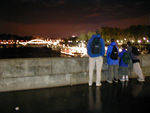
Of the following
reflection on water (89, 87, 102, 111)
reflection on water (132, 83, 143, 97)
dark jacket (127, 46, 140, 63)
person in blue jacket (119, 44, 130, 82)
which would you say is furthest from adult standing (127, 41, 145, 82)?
reflection on water (89, 87, 102, 111)

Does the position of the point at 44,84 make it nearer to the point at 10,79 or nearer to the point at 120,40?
the point at 10,79

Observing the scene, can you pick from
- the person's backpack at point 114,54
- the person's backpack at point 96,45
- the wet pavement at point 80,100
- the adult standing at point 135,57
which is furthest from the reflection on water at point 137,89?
the person's backpack at point 96,45

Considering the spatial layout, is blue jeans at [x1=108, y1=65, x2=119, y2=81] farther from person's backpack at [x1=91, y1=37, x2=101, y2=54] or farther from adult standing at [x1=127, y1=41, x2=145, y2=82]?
Answer: person's backpack at [x1=91, y1=37, x2=101, y2=54]

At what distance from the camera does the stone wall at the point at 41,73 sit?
20.6 feet

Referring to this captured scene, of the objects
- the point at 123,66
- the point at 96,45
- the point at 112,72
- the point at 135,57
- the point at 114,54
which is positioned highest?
the point at 96,45

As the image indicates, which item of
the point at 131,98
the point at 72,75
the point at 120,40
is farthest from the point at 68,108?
the point at 120,40

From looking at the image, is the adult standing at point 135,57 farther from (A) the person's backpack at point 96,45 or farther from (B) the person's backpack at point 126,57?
(A) the person's backpack at point 96,45

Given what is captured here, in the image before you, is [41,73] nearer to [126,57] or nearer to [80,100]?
[80,100]

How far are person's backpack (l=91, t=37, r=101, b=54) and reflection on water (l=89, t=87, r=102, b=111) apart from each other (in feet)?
4.49

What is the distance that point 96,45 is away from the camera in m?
6.50

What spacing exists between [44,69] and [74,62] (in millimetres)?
1258

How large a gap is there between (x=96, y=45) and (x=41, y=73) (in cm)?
230

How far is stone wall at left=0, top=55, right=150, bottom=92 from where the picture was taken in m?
6.27

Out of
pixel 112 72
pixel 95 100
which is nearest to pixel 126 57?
pixel 112 72
